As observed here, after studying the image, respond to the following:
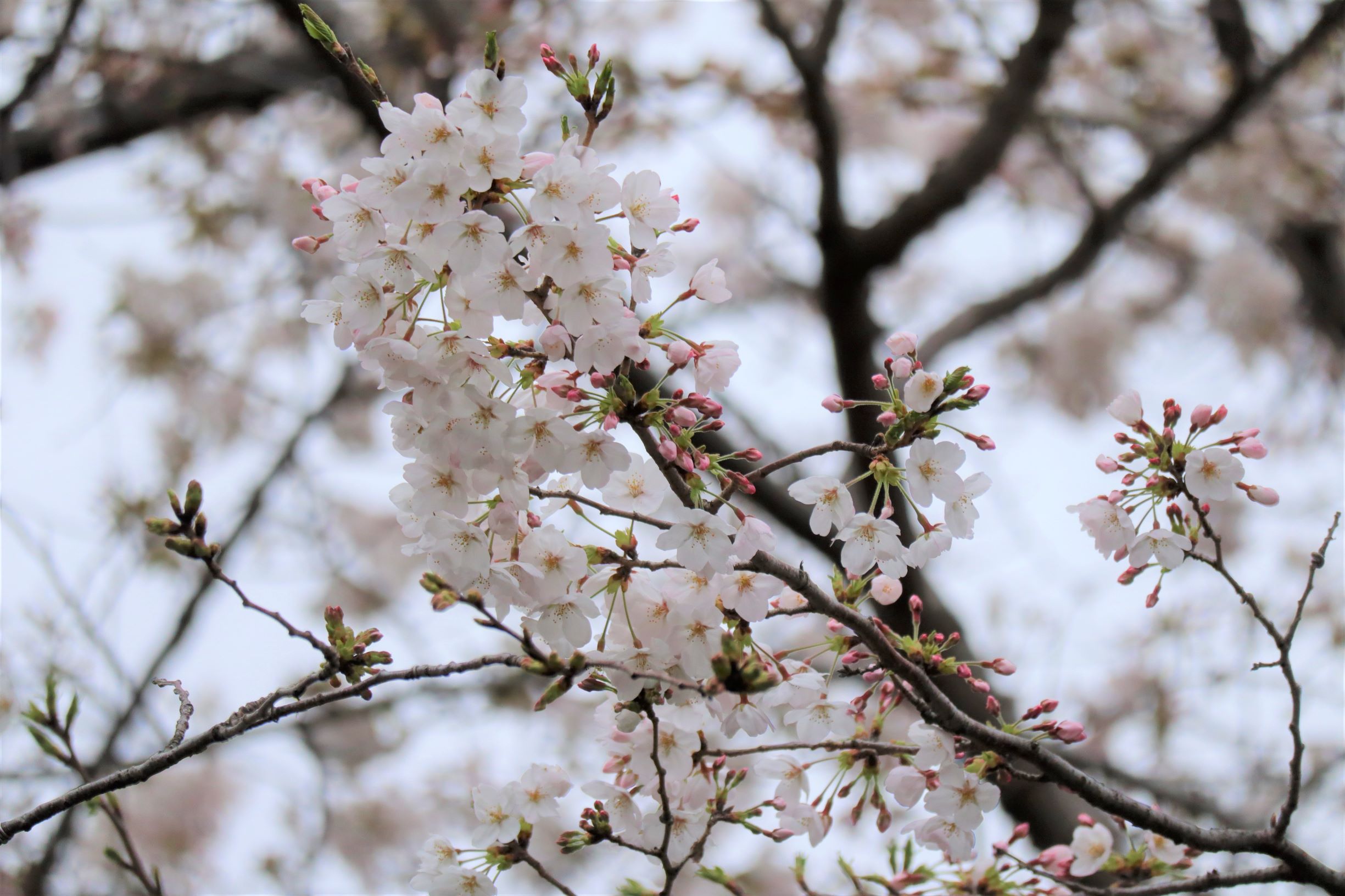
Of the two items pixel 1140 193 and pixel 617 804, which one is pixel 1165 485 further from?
pixel 1140 193

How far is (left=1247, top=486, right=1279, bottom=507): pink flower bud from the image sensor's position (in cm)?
137

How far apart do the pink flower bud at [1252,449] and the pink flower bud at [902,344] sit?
0.49 metres

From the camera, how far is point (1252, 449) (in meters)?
1.34

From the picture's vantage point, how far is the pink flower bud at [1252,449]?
4.35ft

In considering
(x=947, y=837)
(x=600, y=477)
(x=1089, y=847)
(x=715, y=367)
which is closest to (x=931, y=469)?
(x=715, y=367)

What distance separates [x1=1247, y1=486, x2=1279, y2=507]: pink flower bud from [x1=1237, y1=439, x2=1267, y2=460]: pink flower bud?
0.06 meters

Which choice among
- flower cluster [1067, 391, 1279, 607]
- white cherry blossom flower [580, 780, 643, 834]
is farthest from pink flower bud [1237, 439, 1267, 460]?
white cherry blossom flower [580, 780, 643, 834]

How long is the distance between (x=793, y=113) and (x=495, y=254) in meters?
4.04

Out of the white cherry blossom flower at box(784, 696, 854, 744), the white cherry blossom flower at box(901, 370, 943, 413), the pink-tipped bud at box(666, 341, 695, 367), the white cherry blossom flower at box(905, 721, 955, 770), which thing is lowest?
the white cherry blossom flower at box(905, 721, 955, 770)

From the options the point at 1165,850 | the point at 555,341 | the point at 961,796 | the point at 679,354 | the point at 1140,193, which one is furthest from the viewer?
the point at 1140,193

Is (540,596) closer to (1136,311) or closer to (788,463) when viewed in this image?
(788,463)

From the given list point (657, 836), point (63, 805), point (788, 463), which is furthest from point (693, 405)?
point (63, 805)

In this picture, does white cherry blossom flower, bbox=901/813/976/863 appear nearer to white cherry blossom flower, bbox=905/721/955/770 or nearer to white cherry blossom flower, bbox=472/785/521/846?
white cherry blossom flower, bbox=905/721/955/770

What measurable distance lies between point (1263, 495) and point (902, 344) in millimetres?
589
